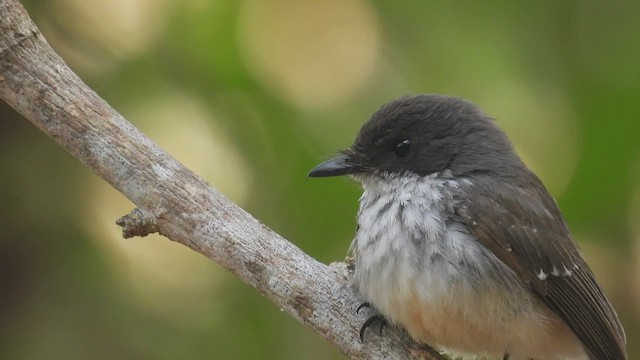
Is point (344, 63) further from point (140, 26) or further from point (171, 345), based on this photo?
point (171, 345)

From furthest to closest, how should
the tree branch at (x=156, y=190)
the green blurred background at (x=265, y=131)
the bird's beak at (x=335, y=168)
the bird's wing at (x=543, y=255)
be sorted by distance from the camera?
the green blurred background at (x=265, y=131) → the bird's beak at (x=335, y=168) → the bird's wing at (x=543, y=255) → the tree branch at (x=156, y=190)

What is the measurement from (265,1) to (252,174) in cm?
67

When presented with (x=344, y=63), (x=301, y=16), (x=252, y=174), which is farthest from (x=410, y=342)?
(x=301, y=16)

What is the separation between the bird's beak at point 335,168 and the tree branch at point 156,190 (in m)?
0.37

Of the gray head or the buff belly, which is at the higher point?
the gray head

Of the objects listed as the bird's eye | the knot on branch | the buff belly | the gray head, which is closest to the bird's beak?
the gray head

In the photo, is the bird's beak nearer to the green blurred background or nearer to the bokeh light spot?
the green blurred background

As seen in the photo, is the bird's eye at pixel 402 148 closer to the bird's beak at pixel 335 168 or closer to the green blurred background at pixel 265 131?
the bird's beak at pixel 335 168

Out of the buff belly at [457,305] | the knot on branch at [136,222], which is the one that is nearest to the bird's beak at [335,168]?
the buff belly at [457,305]

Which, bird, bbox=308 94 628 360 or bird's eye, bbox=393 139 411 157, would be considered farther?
bird's eye, bbox=393 139 411 157

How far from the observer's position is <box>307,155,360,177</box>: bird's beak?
370 centimetres

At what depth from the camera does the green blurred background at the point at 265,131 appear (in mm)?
4020

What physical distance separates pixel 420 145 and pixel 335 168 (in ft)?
0.94

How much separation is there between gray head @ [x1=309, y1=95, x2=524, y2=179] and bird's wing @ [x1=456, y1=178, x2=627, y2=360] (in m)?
0.13
